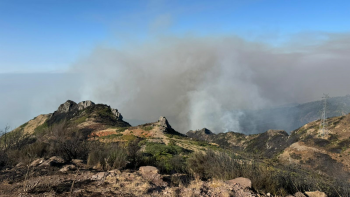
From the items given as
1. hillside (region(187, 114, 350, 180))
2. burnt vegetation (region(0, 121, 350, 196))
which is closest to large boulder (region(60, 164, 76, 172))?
burnt vegetation (region(0, 121, 350, 196))

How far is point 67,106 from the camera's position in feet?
288

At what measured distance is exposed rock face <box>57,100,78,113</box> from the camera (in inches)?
3388

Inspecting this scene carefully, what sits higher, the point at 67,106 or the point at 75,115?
the point at 67,106

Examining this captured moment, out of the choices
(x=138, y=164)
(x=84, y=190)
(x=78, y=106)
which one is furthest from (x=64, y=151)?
(x=78, y=106)

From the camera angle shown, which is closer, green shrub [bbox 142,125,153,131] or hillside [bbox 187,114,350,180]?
hillside [bbox 187,114,350,180]

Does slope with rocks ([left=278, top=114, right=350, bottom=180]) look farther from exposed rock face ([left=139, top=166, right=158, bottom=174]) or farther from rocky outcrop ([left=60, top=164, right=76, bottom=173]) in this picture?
rocky outcrop ([left=60, top=164, right=76, bottom=173])

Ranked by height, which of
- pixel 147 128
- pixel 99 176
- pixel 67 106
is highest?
pixel 67 106

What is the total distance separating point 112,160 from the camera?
9594 millimetres

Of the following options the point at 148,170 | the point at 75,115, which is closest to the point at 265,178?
the point at 148,170

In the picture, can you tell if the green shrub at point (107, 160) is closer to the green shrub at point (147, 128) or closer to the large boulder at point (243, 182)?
the large boulder at point (243, 182)

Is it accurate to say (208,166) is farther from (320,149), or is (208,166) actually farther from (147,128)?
(320,149)

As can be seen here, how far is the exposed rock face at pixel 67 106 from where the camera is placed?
86.1 meters

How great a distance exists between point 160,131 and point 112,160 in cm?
3813

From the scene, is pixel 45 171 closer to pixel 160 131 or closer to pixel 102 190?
pixel 102 190
